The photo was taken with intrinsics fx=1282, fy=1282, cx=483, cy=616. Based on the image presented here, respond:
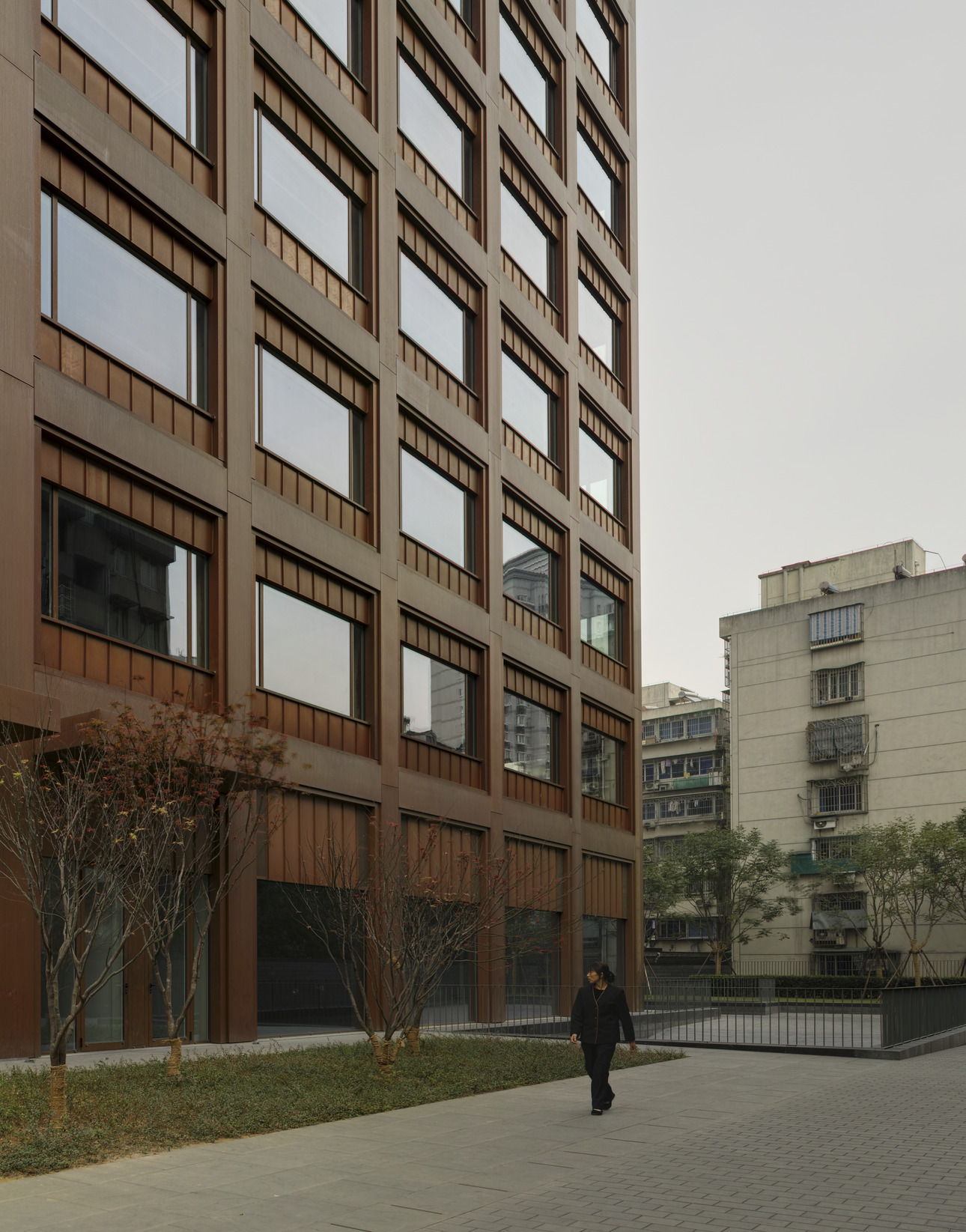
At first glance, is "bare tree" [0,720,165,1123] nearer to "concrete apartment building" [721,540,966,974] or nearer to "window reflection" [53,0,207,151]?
"window reflection" [53,0,207,151]

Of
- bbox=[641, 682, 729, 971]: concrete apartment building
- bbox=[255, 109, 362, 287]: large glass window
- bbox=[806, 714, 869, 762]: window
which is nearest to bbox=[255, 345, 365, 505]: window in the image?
bbox=[255, 109, 362, 287]: large glass window

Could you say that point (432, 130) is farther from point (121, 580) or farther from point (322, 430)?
point (121, 580)

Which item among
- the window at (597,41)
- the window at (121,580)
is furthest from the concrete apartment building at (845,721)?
the window at (121,580)

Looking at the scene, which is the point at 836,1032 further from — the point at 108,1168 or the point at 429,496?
the point at 108,1168

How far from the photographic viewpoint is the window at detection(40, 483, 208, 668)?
18172mm

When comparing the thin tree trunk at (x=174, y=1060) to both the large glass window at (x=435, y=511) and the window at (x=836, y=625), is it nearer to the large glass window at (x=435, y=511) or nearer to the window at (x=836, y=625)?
the large glass window at (x=435, y=511)

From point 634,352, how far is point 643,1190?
1422 inches

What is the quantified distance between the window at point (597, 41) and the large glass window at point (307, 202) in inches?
714

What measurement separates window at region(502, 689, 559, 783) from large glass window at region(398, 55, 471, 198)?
1305 centimetres

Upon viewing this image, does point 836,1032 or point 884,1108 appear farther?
point 836,1032

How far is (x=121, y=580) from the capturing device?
19.4 meters

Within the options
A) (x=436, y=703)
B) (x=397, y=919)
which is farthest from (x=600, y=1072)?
(x=436, y=703)

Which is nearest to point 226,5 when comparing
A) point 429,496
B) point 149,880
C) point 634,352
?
point 429,496

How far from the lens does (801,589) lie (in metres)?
74.4
